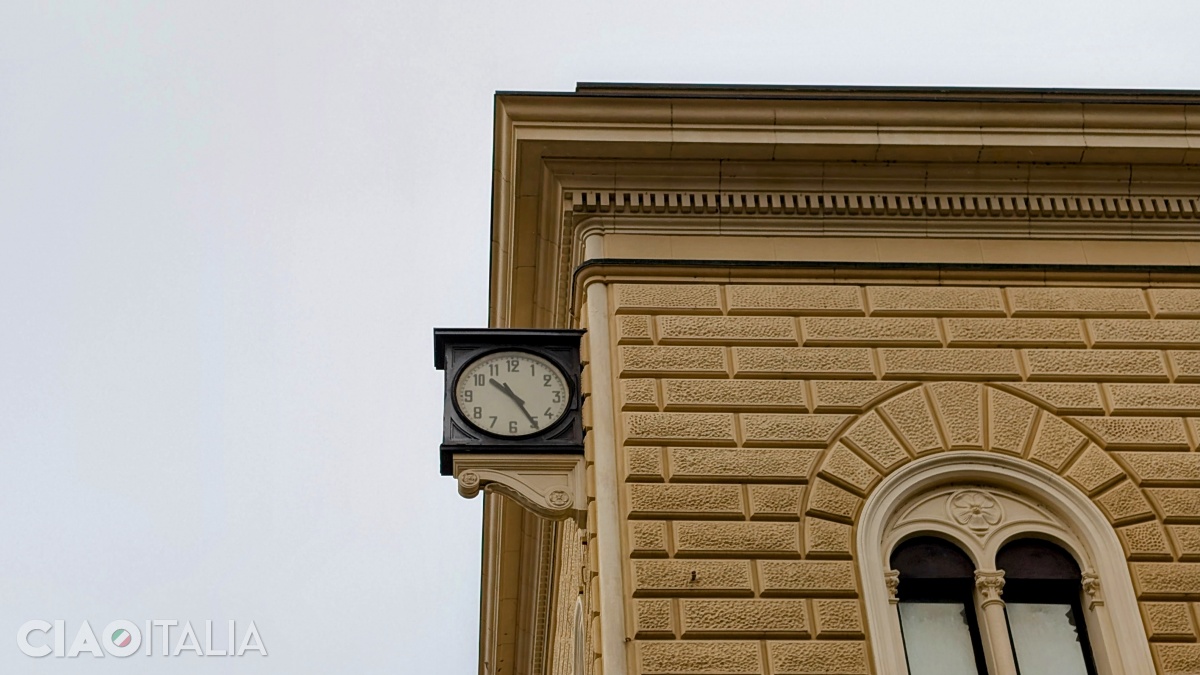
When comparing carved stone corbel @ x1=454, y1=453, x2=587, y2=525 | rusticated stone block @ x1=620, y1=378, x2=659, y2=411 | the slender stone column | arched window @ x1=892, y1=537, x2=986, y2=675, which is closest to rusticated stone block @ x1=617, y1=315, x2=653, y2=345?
rusticated stone block @ x1=620, y1=378, x2=659, y2=411

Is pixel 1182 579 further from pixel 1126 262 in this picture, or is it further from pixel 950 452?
pixel 1126 262

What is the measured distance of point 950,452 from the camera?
41.8 feet

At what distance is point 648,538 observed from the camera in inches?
474

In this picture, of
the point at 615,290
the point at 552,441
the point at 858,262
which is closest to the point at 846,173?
the point at 858,262

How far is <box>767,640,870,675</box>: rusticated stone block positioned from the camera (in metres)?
11.4

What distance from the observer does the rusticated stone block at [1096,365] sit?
13.3 m

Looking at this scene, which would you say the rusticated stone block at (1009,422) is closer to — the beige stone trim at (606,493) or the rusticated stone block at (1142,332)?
the rusticated stone block at (1142,332)

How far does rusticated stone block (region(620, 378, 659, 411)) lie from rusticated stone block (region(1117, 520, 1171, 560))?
3.37 meters

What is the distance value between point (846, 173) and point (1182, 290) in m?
2.77

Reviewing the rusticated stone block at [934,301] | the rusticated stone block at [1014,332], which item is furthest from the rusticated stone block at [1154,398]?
the rusticated stone block at [934,301]

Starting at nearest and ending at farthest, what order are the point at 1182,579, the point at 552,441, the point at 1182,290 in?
the point at 1182,579 < the point at 552,441 < the point at 1182,290

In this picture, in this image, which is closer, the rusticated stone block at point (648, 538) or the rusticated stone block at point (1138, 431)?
the rusticated stone block at point (648, 538)

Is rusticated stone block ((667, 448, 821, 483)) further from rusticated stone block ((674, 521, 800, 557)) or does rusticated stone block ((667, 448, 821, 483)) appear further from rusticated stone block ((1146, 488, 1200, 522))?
rusticated stone block ((1146, 488, 1200, 522))

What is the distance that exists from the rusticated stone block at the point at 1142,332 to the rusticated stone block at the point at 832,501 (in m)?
2.52
